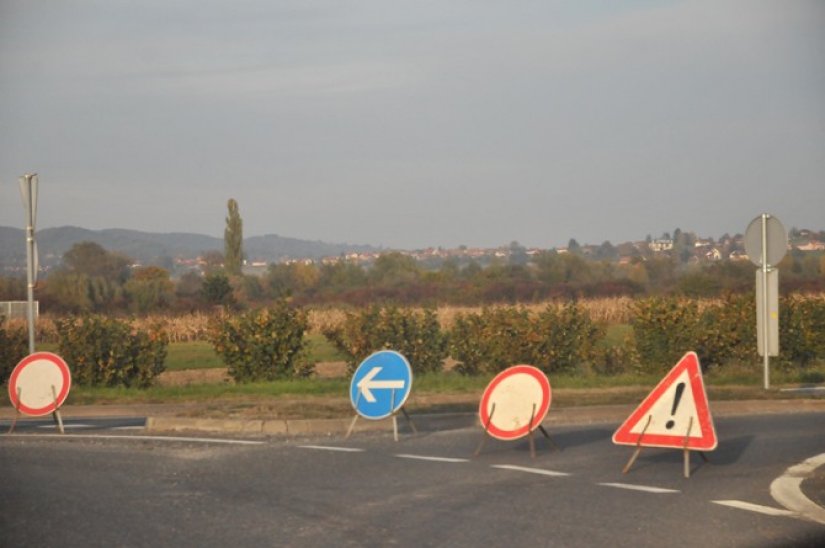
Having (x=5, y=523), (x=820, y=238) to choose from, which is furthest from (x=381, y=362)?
(x=820, y=238)

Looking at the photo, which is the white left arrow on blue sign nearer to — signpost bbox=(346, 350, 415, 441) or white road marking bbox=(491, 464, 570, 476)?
signpost bbox=(346, 350, 415, 441)

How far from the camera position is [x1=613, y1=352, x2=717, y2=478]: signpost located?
11.3 metres

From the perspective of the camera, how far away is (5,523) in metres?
9.29

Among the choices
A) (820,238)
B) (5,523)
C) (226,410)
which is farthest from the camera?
(820,238)

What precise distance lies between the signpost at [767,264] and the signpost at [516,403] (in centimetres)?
864

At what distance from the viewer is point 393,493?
10547 millimetres

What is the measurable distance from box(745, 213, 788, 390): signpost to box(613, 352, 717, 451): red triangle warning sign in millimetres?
9182

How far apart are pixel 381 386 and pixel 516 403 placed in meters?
2.10

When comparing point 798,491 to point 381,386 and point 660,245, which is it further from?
point 660,245

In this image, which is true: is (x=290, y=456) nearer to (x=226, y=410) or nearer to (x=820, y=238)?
(x=226, y=410)

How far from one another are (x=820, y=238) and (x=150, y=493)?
47666 millimetres

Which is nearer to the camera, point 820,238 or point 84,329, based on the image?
point 84,329

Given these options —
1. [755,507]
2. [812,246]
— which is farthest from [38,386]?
[812,246]

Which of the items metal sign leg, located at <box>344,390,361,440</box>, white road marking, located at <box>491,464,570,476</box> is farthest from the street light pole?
white road marking, located at <box>491,464,570,476</box>
